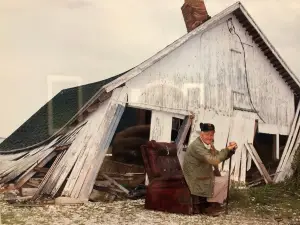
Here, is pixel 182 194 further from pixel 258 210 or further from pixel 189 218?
pixel 258 210

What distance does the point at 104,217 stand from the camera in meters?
7.65

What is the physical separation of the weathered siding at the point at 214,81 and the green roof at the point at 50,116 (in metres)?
3.74

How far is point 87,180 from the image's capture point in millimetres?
9742

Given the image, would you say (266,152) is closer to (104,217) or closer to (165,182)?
(165,182)

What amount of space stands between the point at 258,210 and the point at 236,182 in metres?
3.61

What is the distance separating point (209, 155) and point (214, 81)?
553cm

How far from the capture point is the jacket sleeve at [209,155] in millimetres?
7016

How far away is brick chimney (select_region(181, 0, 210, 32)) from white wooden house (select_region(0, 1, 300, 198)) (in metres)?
0.51

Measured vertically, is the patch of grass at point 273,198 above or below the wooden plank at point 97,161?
below

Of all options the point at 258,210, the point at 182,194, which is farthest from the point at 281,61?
the point at 182,194

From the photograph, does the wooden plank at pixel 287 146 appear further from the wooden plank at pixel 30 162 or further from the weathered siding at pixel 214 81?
the wooden plank at pixel 30 162

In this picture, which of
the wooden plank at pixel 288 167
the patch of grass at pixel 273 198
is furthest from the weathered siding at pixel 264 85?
the patch of grass at pixel 273 198

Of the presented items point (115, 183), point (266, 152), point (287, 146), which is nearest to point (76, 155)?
point (115, 183)

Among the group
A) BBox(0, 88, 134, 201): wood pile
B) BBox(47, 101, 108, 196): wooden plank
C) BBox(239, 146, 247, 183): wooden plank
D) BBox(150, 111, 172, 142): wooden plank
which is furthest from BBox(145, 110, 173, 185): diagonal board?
BBox(239, 146, 247, 183): wooden plank
